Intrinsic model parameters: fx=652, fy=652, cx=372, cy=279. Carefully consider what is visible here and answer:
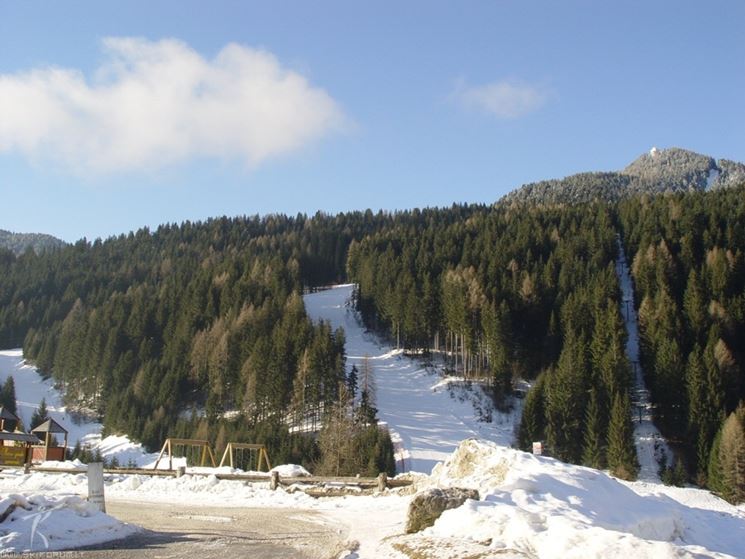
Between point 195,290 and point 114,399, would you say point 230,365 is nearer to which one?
point 114,399

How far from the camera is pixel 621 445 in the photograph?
55531 mm

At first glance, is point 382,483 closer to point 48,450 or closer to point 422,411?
point 48,450

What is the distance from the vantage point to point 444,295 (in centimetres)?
9006

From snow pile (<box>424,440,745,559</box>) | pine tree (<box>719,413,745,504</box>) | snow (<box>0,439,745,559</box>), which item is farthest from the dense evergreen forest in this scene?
snow pile (<box>424,440,745,559</box>)

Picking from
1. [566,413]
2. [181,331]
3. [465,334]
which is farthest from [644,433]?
[181,331]

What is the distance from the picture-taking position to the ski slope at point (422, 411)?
59656mm

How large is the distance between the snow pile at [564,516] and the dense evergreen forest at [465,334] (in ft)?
90.2

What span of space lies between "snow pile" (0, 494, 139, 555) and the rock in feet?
20.6

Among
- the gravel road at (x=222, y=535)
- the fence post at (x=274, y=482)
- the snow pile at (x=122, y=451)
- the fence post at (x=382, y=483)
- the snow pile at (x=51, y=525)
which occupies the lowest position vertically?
the snow pile at (x=122, y=451)

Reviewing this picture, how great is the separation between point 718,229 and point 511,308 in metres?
41.5

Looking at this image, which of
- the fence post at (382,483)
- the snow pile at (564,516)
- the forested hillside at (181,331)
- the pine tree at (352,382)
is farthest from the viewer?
the forested hillside at (181,331)

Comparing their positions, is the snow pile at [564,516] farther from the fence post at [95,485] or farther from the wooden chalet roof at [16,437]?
the wooden chalet roof at [16,437]

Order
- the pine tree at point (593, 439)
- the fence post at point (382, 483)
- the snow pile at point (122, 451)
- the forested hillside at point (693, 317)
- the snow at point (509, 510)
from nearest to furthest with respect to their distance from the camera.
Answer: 1. the snow at point (509, 510)
2. the fence post at point (382, 483)
3. the pine tree at point (593, 439)
4. the forested hillside at point (693, 317)
5. the snow pile at point (122, 451)

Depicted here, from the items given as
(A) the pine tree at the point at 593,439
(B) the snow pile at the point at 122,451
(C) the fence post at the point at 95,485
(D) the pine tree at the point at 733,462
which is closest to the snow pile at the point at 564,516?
(C) the fence post at the point at 95,485
